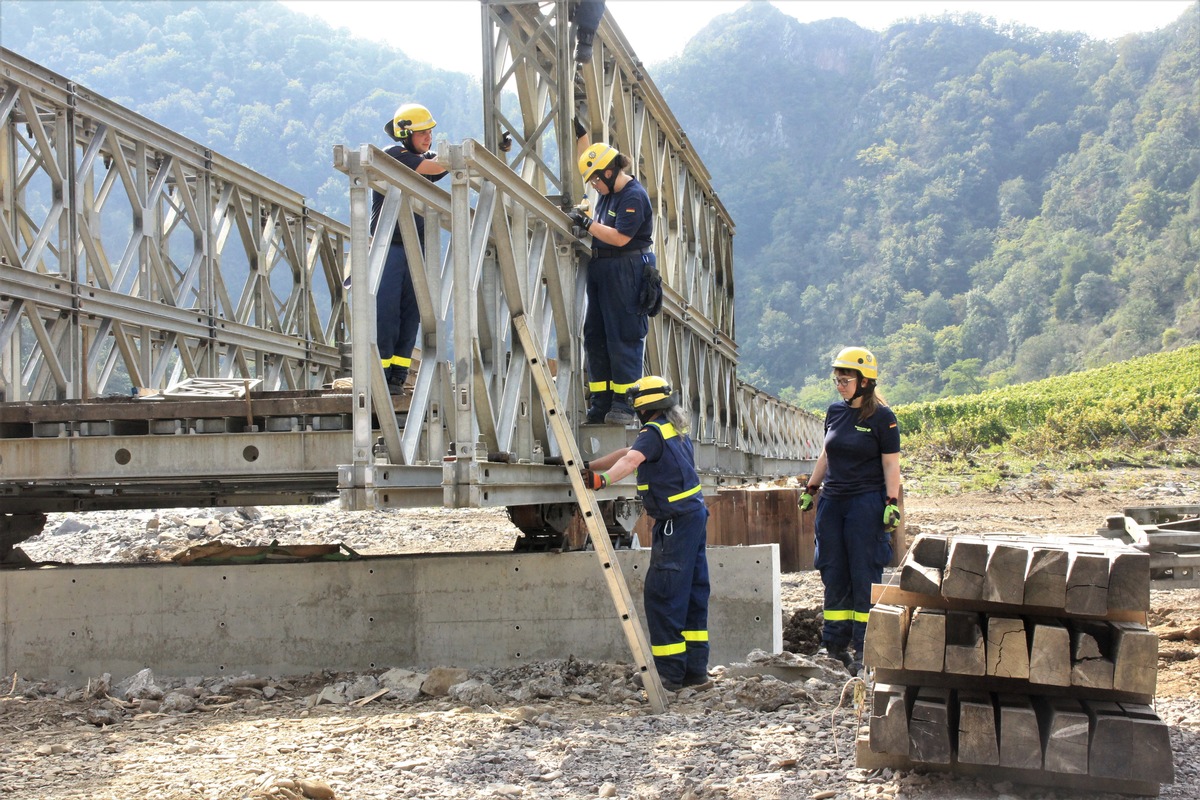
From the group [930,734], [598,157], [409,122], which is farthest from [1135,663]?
[409,122]

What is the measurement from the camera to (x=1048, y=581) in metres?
4.55

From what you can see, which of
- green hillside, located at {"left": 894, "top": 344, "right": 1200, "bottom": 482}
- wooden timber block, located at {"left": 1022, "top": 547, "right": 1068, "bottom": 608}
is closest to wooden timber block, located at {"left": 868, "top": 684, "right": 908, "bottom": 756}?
wooden timber block, located at {"left": 1022, "top": 547, "right": 1068, "bottom": 608}

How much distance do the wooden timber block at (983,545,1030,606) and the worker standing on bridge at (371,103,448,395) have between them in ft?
14.1

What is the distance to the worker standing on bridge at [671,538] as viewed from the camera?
7145 mm

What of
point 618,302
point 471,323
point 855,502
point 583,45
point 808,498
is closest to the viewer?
point 471,323

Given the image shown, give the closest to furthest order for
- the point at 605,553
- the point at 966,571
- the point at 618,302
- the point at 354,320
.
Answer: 1. the point at 966,571
2. the point at 354,320
3. the point at 605,553
4. the point at 618,302

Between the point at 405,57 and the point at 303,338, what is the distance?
504ft

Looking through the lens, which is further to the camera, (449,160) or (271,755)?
(449,160)

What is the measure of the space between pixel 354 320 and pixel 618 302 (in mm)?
2639

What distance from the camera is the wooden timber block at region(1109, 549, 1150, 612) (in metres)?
4.46

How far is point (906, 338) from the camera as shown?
302 feet

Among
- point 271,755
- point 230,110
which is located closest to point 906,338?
point 230,110

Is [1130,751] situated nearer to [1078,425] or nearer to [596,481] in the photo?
[596,481]

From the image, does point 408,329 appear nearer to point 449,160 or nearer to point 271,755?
point 449,160
